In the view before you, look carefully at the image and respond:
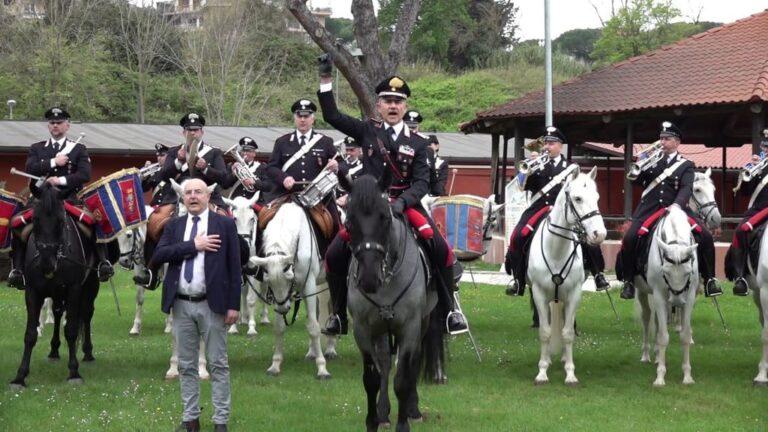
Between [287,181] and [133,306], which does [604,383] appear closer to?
[287,181]

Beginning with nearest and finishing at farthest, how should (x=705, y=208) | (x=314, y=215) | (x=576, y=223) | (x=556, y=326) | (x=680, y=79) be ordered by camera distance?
1. (x=576, y=223)
2. (x=556, y=326)
3. (x=314, y=215)
4. (x=705, y=208)
5. (x=680, y=79)

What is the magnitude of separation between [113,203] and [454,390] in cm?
445

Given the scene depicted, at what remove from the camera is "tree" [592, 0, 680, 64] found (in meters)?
63.2

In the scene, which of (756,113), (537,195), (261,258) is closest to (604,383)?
(537,195)

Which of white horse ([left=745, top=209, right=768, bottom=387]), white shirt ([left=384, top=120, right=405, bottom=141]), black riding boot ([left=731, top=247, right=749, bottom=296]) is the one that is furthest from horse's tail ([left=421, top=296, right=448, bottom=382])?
black riding boot ([left=731, top=247, right=749, bottom=296])

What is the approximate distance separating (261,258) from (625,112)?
1520cm

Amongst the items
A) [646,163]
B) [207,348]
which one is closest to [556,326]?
[646,163]

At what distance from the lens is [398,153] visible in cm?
989

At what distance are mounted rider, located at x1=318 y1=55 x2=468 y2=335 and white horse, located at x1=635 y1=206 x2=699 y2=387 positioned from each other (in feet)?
10.2

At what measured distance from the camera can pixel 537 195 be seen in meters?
13.7

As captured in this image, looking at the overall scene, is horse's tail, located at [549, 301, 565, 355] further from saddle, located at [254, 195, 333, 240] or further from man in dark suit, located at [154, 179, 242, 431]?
man in dark suit, located at [154, 179, 242, 431]

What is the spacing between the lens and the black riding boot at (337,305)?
1033 cm

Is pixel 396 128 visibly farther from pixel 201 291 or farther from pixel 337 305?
pixel 201 291

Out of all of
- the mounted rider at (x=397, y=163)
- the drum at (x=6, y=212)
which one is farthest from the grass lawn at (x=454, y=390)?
the drum at (x=6, y=212)
